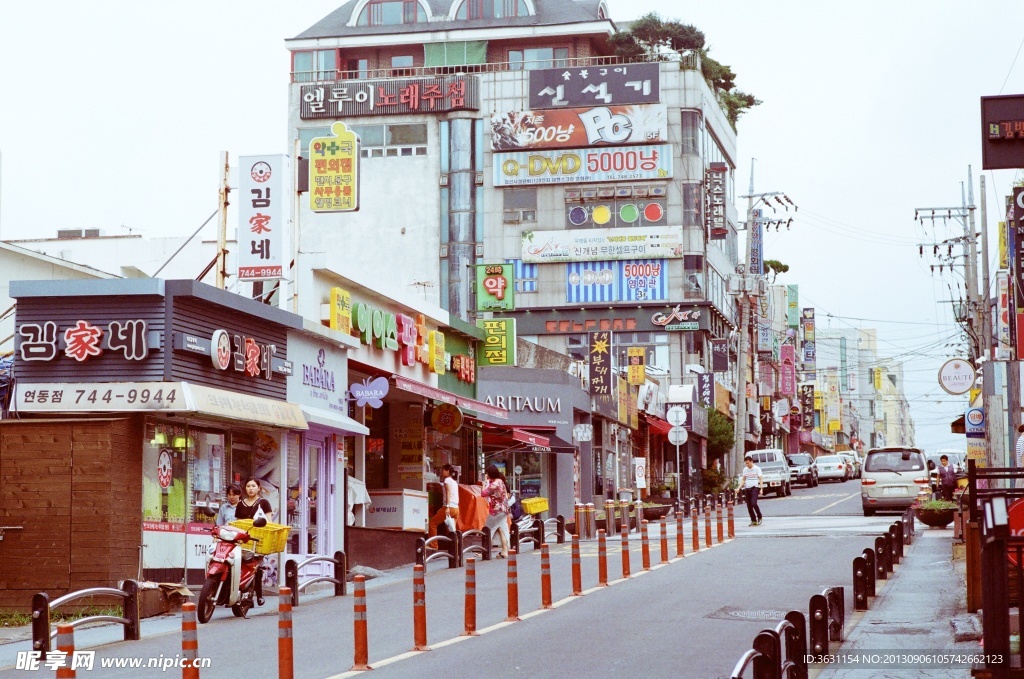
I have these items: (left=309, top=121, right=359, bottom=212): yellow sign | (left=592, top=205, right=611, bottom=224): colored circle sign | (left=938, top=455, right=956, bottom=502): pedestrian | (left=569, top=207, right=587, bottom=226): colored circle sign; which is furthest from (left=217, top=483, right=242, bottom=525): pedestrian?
(left=569, top=207, right=587, bottom=226): colored circle sign

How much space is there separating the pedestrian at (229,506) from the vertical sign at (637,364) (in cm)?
4007

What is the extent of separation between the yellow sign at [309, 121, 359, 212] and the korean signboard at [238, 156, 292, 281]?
288 cm

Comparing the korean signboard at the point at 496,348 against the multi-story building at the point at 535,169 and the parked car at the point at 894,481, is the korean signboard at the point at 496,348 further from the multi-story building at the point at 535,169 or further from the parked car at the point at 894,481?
the multi-story building at the point at 535,169

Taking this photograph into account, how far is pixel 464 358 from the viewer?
35219mm

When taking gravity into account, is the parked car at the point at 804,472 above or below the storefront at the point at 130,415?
below

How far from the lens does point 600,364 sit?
4981cm

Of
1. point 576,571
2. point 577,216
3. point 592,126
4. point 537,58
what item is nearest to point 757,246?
point 577,216

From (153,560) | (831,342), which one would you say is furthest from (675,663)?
(831,342)

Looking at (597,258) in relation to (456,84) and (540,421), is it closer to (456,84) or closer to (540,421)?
(456,84)

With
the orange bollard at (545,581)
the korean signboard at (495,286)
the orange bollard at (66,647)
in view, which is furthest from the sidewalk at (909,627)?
the korean signboard at (495,286)

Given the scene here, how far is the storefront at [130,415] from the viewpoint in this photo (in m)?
18.7

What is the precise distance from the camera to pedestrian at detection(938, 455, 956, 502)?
36144 mm

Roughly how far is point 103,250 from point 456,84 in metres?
30.6

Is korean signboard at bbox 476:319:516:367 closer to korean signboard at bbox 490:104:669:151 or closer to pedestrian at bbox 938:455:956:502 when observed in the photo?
pedestrian at bbox 938:455:956:502
